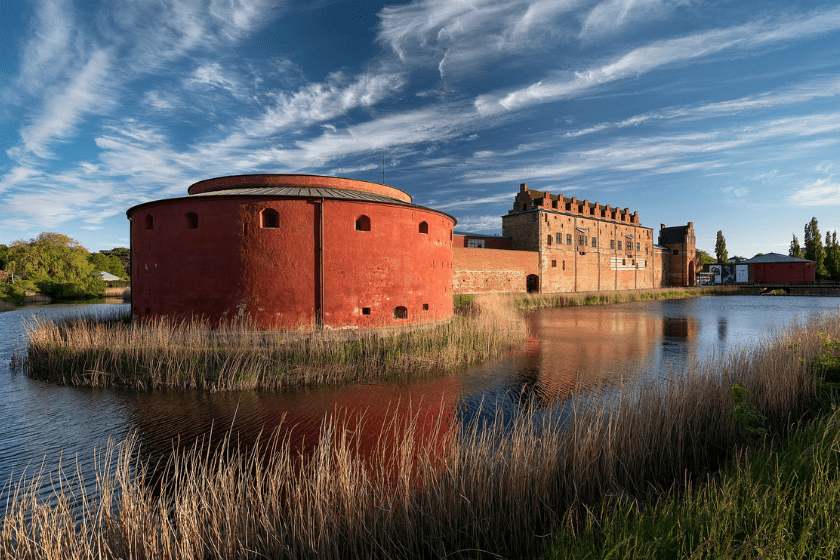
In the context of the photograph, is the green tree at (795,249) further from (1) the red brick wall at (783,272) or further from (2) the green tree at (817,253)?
(1) the red brick wall at (783,272)

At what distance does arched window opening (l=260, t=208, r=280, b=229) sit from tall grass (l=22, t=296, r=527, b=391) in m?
2.65

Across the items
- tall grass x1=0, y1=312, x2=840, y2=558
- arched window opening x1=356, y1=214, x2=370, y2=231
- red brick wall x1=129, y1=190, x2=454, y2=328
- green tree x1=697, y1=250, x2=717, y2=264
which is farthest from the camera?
green tree x1=697, y1=250, x2=717, y2=264

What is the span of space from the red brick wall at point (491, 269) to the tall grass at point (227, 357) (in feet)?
43.6

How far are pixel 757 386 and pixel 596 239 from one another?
31.0m

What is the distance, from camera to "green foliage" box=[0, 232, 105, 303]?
29938 mm

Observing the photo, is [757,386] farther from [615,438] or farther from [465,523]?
[465,523]

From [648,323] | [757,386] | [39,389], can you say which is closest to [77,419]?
[39,389]

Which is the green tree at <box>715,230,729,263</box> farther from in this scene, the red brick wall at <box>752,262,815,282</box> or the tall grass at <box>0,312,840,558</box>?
the tall grass at <box>0,312,840,558</box>

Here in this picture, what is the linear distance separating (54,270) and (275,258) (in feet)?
107

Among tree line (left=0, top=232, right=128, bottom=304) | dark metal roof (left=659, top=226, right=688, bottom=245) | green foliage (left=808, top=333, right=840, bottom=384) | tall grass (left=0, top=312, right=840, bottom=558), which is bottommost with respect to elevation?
tall grass (left=0, top=312, right=840, bottom=558)

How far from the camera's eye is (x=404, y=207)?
11.9 meters

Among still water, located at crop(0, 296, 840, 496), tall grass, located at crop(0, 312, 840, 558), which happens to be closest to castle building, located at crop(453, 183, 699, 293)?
still water, located at crop(0, 296, 840, 496)

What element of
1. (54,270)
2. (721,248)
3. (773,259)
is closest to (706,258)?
(721,248)

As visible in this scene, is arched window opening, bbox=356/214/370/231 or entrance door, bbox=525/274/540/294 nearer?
arched window opening, bbox=356/214/370/231
